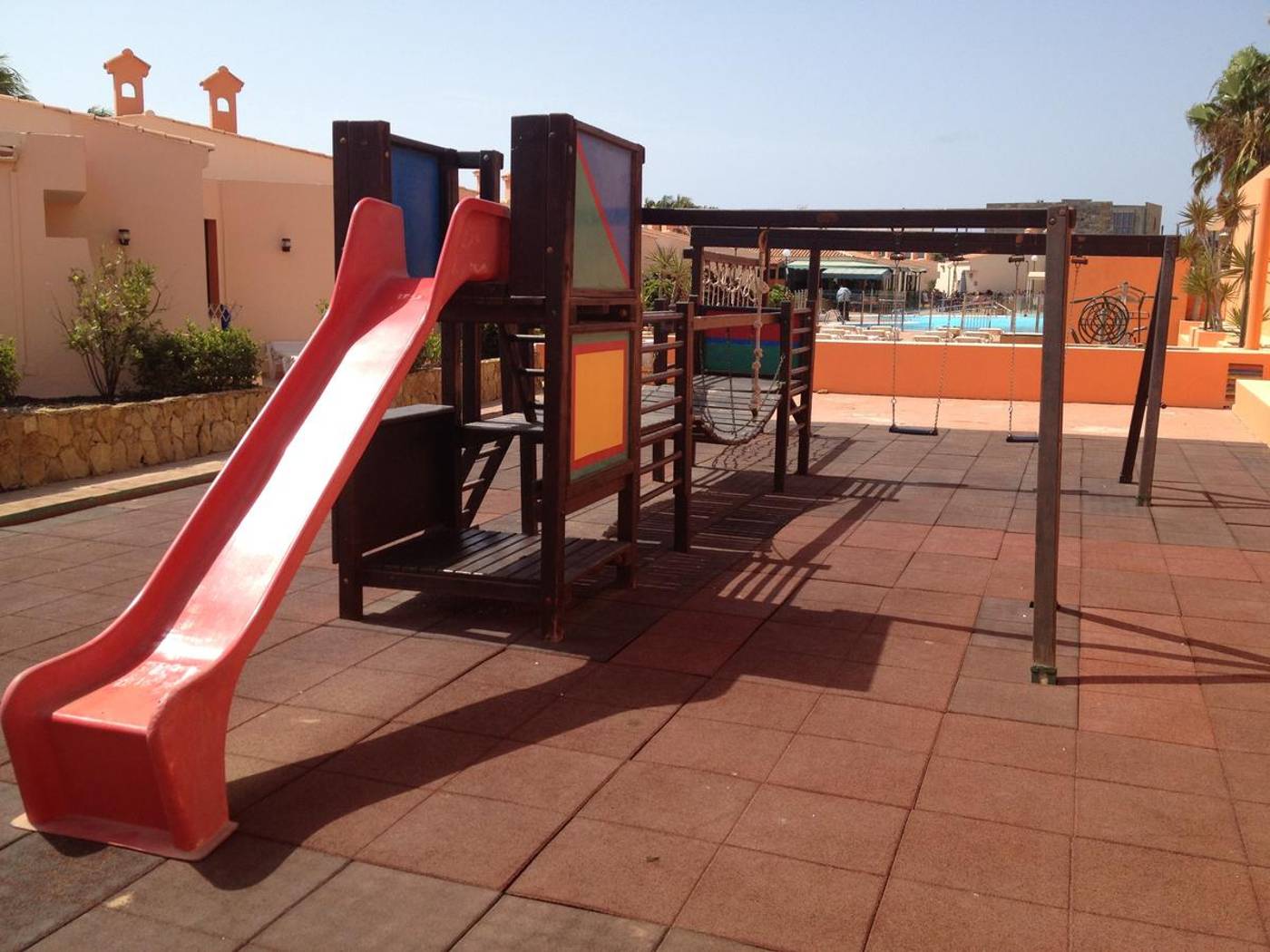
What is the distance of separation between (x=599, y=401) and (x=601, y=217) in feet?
3.06

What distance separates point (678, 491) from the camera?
7480 millimetres

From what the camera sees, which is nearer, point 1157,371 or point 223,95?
point 1157,371

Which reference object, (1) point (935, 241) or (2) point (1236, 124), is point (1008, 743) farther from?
(2) point (1236, 124)

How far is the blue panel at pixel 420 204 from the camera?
584cm

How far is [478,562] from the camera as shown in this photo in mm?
6043

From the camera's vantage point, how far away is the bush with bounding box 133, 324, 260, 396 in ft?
35.8

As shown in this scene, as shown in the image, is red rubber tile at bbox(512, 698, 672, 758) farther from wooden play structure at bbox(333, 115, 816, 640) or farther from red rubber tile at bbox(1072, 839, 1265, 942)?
red rubber tile at bbox(1072, 839, 1265, 942)

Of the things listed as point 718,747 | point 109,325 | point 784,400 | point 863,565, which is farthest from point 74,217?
point 718,747

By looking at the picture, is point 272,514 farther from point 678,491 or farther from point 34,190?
point 34,190

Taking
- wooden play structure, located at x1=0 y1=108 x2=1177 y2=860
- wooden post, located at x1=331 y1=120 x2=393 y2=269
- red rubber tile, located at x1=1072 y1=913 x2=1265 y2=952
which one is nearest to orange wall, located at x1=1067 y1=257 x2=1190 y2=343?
wooden play structure, located at x1=0 y1=108 x2=1177 y2=860

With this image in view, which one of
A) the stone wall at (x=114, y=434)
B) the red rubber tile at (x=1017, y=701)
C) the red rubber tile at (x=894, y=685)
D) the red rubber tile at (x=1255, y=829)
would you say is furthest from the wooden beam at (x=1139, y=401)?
the stone wall at (x=114, y=434)

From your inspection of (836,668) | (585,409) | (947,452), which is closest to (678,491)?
(585,409)

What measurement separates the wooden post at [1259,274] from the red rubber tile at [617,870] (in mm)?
19717

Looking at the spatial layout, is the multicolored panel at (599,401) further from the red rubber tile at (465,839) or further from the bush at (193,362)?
the bush at (193,362)
